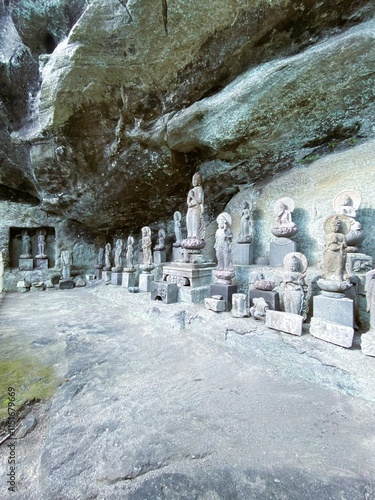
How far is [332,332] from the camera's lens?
101 inches

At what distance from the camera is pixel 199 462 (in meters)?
1.50

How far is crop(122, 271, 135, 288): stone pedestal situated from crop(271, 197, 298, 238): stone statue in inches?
170

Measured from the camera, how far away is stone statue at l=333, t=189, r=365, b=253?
438cm

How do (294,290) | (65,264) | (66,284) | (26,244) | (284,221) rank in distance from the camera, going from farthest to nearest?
(26,244) < (65,264) < (66,284) < (284,221) < (294,290)

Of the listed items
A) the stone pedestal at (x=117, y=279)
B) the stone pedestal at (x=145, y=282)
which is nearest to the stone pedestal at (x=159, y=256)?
the stone pedestal at (x=117, y=279)

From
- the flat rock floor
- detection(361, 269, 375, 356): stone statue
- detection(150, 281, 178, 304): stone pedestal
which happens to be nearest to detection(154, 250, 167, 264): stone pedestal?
detection(150, 281, 178, 304): stone pedestal

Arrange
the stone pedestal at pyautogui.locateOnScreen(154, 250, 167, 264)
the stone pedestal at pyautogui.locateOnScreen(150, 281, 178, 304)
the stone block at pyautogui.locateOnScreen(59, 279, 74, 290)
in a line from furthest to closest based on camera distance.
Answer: the stone pedestal at pyautogui.locateOnScreen(154, 250, 167, 264), the stone block at pyautogui.locateOnScreen(59, 279, 74, 290), the stone pedestal at pyautogui.locateOnScreen(150, 281, 178, 304)

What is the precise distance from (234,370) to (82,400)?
1.64m

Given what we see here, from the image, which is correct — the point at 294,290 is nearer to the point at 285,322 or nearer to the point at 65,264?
the point at 285,322

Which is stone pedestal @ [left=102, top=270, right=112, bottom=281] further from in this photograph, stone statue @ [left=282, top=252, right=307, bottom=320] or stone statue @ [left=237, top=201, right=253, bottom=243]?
stone statue @ [left=282, top=252, right=307, bottom=320]

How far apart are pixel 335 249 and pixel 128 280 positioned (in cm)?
555

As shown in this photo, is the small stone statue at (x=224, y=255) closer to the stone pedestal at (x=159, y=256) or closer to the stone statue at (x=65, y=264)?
the stone pedestal at (x=159, y=256)

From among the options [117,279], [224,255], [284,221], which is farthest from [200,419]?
[117,279]

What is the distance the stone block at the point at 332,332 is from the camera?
2451 mm
